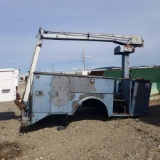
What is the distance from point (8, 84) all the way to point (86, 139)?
328cm

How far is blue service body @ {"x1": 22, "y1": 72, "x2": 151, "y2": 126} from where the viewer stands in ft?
29.1

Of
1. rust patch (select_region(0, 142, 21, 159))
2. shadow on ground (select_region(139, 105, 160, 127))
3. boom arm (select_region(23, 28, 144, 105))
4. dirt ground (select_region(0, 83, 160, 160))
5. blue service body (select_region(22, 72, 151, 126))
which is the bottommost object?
rust patch (select_region(0, 142, 21, 159))

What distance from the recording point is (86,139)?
810 centimetres

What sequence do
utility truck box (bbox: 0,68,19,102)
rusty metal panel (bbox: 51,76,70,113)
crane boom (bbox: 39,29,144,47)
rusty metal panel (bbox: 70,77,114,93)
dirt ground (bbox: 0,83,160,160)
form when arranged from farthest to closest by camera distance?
1. crane boom (bbox: 39,29,144,47)
2. utility truck box (bbox: 0,68,19,102)
3. rusty metal panel (bbox: 70,77,114,93)
4. rusty metal panel (bbox: 51,76,70,113)
5. dirt ground (bbox: 0,83,160,160)

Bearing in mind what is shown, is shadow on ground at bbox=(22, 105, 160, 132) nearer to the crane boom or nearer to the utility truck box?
the utility truck box

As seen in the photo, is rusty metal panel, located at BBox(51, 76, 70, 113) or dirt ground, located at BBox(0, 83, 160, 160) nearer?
dirt ground, located at BBox(0, 83, 160, 160)

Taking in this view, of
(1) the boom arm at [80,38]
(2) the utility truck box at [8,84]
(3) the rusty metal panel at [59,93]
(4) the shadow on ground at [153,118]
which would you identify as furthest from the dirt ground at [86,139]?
(1) the boom arm at [80,38]

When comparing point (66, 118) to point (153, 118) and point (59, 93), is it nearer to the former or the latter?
point (59, 93)

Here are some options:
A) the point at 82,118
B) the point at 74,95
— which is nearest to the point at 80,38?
the point at 74,95

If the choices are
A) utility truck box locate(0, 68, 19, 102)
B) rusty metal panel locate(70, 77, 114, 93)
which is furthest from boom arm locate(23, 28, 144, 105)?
rusty metal panel locate(70, 77, 114, 93)

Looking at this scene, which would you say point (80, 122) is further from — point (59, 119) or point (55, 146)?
point (55, 146)

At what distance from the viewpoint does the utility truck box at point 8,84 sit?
962 centimetres

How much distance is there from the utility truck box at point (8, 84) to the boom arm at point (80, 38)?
2.01 feet

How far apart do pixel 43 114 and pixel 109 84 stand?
7.88ft
